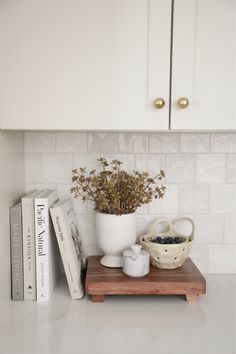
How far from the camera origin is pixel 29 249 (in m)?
1.09

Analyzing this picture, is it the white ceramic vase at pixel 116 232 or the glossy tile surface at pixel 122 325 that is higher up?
the white ceramic vase at pixel 116 232

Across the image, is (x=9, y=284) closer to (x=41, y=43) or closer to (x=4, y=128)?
(x=4, y=128)

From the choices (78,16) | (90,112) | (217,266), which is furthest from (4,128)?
(217,266)

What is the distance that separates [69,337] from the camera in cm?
89

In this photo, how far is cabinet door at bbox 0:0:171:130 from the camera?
0.93 meters

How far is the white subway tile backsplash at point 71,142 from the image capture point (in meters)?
1.28

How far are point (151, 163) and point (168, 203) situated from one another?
0.16 m

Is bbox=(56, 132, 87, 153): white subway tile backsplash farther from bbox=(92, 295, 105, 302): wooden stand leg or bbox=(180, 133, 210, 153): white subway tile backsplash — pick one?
bbox=(92, 295, 105, 302): wooden stand leg

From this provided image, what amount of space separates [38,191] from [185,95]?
0.62 meters

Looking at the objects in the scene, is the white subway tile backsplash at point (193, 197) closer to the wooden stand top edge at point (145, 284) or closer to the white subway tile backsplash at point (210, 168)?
the white subway tile backsplash at point (210, 168)

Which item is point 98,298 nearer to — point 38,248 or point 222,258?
point 38,248

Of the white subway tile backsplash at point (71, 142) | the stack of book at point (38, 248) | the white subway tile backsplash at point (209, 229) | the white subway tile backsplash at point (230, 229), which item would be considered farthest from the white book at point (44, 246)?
the white subway tile backsplash at point (230, 229)

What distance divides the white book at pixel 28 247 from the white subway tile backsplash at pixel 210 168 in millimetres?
619

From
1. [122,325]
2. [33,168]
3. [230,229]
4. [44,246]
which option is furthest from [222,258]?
[33,168]
